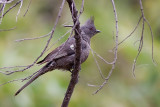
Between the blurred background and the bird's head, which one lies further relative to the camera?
the bird's head

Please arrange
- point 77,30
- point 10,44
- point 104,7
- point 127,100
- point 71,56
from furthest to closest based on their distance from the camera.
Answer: point 104,7 → point 127,100 → point 10,44 → point 71,56 → point 77,30

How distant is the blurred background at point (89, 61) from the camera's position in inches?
239

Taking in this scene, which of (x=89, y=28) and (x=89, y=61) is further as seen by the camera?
(x=89, y=61)

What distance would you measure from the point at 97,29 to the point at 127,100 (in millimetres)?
1398

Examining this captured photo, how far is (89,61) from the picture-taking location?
716cm

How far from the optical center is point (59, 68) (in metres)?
6.01

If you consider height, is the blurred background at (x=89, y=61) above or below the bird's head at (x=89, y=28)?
below

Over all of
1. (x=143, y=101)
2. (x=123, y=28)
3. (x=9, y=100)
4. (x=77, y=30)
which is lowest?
(x=143, y=101)

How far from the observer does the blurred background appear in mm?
6082

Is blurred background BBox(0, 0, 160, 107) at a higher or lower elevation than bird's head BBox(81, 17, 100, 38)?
lower

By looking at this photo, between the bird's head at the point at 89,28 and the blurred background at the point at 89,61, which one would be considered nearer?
the blurred background at the point at 89,61

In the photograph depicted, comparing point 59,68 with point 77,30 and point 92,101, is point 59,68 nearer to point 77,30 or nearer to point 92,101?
point 92,101

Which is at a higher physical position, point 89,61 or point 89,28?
point 89,28

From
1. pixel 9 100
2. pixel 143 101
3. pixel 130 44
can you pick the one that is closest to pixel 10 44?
pixel 9 100
